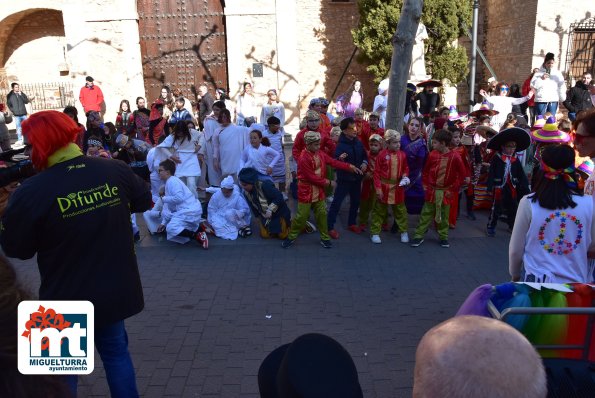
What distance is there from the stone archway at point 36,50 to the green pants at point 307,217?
17085mm

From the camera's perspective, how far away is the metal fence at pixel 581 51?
56.0 ft

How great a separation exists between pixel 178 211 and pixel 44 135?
420 cm

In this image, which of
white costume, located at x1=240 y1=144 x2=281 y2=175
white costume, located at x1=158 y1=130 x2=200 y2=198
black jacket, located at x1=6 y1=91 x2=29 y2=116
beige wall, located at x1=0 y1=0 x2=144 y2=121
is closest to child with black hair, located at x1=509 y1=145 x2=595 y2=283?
white costume, located at x1=240 y1=144 x2=281 y2=175

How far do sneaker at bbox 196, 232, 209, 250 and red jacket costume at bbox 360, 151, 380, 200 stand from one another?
2449 mm

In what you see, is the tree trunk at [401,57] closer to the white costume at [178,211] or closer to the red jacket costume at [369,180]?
the red jacket costume at [369,180]

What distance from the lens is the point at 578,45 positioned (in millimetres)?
17375

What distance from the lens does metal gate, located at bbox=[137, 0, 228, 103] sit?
1460cm

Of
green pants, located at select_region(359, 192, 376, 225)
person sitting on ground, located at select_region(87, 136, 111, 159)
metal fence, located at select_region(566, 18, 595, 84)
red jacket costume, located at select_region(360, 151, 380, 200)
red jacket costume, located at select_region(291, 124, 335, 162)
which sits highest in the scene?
metal fence, located at select_region(566, 18, 595, 84)

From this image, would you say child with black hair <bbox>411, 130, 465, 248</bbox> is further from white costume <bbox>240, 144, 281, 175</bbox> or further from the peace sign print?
the peace sign print

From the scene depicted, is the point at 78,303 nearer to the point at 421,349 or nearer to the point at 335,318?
the point at 421,349

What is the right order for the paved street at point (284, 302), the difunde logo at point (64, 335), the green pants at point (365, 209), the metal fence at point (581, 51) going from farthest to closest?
the metal fence at point (581, 51) < the green pants at point (365, 209) < the paved street at point (284, 302) < the difunde logo at point (64, 335)

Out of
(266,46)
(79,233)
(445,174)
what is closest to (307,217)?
(445,174)

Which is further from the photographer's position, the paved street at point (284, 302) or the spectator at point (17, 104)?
the spectator at point (17, 104)

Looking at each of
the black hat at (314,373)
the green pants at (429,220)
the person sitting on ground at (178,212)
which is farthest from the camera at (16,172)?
the green pants at (429,220)
